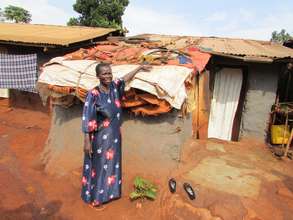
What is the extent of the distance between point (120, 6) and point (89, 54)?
1170 centimetres

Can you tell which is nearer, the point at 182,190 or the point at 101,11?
the point at 182,190

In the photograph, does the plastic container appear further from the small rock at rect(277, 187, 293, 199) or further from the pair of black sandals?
the pair of black sandals

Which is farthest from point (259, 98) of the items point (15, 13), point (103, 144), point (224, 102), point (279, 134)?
point (15, 13)

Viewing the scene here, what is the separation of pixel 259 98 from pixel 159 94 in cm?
364

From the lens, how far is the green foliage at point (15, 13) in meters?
21.3

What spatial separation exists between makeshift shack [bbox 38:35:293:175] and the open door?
0.08ft

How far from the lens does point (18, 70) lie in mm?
7215

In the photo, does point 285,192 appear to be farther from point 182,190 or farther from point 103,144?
point 103,144

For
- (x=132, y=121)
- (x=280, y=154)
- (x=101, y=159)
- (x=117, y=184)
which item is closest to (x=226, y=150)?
(x=280, y=154)

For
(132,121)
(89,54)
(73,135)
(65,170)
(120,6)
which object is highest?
(120,6)

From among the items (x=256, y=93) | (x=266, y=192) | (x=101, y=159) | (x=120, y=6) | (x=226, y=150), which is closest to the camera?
(x=101, y=159)

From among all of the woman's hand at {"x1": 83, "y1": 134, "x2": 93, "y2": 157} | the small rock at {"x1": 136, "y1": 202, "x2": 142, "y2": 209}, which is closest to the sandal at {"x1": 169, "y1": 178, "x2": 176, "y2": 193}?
the small rock at {"x1": 136, "y1": 202, "x2": 142, "y2": 209}

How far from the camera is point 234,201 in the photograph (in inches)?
141

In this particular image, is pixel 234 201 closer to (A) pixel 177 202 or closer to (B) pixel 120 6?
(A) pixel 177 202
